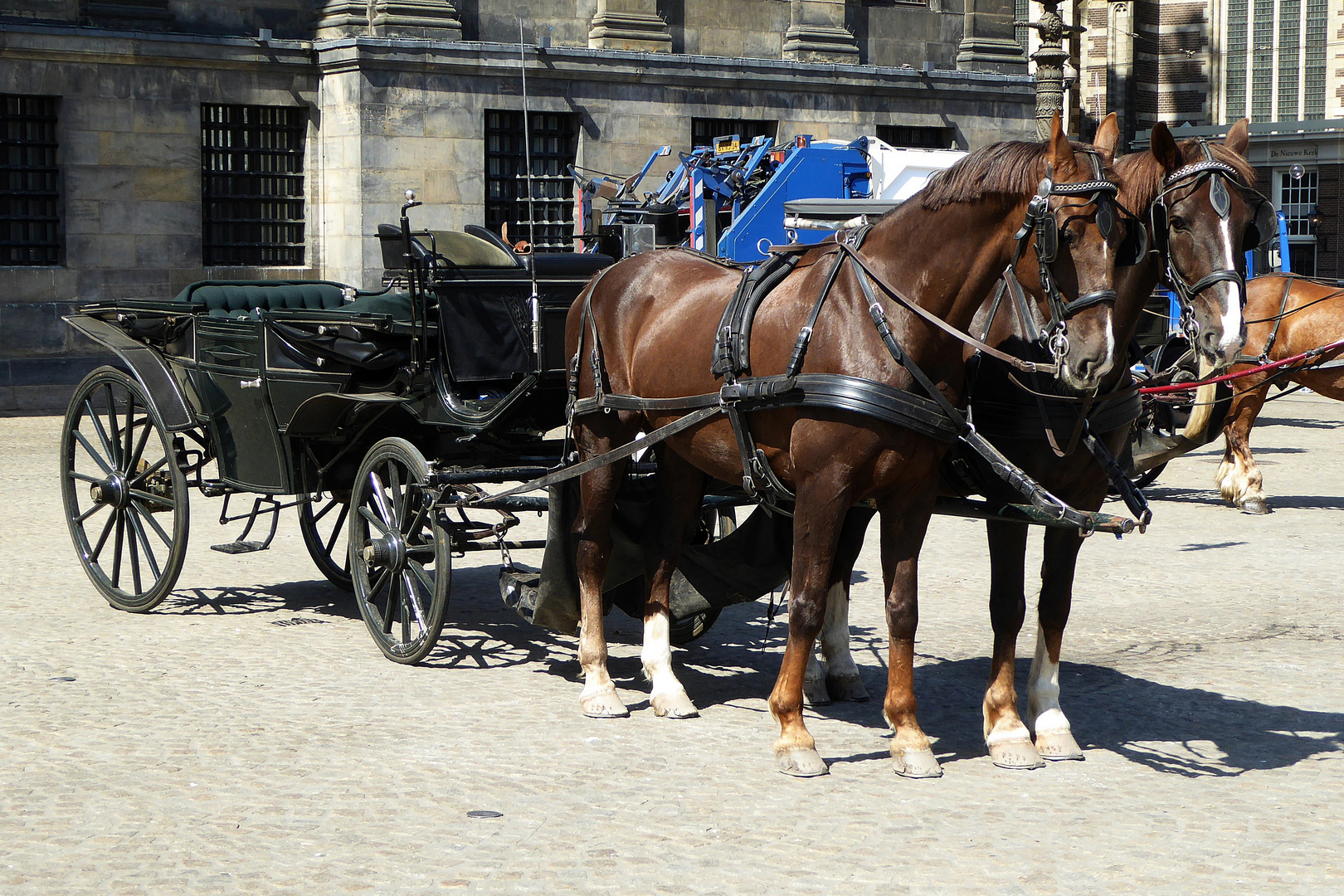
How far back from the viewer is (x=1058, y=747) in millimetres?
5906

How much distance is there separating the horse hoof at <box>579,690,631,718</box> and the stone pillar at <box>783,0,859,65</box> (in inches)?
792

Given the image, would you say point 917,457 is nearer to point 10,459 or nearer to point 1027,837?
point 1027,837

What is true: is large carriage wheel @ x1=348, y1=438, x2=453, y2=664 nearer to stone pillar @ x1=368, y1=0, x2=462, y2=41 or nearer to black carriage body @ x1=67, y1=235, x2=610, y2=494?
black carriage body @ x1=67, y1=235, x2=610, y2=494

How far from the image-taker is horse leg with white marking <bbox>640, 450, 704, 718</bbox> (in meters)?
6.79

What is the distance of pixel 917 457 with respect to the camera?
18.1 feet

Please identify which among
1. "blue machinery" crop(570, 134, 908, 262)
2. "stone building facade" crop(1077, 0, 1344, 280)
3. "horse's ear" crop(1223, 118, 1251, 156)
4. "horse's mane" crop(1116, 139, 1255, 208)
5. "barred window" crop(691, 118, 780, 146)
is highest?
"stone building facade" crop(1077, 0, 1344, 280)

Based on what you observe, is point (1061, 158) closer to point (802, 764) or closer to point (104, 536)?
point (802, 764)

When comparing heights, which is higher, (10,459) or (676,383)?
(676,383)

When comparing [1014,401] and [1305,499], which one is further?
[1305,499]

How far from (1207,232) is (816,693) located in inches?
109

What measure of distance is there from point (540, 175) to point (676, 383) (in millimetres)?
17062

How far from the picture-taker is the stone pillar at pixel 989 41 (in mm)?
27047

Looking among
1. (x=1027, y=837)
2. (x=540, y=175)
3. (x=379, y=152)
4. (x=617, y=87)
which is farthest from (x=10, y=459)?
(x=1027, y=837)

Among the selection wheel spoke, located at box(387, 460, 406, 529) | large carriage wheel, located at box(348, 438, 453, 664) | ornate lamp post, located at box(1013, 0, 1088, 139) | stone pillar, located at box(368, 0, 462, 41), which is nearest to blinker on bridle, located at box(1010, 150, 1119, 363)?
large carriage wheel, located at box(348, 438, 453, 664)
